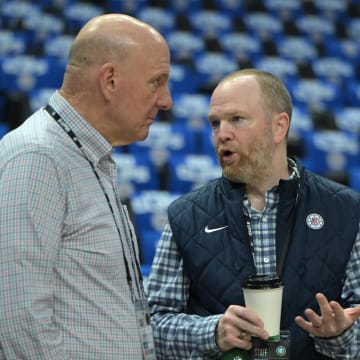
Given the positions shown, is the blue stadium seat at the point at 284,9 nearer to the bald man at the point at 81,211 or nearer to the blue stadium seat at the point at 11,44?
the blue stadium seat at the point at 11,44

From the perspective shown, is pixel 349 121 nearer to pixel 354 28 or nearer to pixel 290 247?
pixel 354 28

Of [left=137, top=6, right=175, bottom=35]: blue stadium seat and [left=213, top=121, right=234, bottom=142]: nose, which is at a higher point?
[left=137, top=6, right=175, bottom=35]: blue stadium seat

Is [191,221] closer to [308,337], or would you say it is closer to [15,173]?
[308,337]

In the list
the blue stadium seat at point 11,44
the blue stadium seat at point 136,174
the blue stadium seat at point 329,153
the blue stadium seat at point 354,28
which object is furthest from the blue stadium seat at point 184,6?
the blue stadium seat at point 136,174

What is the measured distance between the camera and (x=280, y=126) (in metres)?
2.87

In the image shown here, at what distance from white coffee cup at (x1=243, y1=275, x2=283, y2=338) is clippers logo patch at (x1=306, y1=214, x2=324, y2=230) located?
1.39 feet

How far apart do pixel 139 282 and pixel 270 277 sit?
1.20 feet

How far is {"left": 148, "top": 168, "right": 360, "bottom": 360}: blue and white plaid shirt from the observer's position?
258 cm

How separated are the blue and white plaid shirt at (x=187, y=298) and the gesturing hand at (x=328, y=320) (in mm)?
61

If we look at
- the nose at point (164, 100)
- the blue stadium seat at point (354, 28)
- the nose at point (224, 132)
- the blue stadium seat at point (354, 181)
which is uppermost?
the blue stadium seat at point (354, 28)

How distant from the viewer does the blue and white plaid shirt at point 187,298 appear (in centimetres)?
258

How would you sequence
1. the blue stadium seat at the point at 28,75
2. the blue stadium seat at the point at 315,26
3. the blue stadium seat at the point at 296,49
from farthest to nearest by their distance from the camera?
the blue stadium seat at the point at 315,26 → the blue stadium seat at the point at 296,49 → the blue stadium seat at the point at 28,75

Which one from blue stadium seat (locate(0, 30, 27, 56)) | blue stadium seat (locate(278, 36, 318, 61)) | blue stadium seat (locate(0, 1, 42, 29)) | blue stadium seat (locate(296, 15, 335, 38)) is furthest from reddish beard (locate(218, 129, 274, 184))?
blue stadium seat (locate(296, 15, 335, 38))

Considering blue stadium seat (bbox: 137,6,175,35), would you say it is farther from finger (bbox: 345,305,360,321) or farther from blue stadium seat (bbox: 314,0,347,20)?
finger (bbox: 345,305,360,321)
